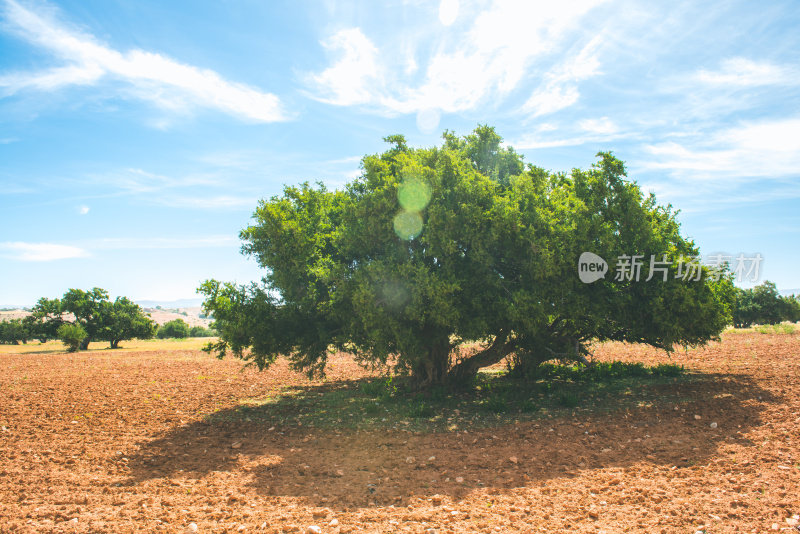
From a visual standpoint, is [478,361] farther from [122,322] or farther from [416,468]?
[122,322]

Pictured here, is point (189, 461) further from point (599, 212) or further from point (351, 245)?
point (599, 212)

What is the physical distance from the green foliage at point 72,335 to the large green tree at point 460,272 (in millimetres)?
41657

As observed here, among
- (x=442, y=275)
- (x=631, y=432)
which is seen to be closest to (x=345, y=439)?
(x=442, y=275)

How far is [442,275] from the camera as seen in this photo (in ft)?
39.2

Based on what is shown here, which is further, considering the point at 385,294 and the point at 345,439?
the point at 385,294

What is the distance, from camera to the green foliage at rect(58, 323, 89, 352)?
45000 millimetres

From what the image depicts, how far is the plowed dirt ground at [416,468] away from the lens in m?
6.26

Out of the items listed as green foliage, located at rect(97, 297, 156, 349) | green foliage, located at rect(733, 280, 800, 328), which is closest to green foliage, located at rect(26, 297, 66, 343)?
green foliage, located at rect(97, 297, 156, 349)

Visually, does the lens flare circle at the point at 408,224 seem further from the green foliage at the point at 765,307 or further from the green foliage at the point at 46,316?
the green foliage at the point at 765,307

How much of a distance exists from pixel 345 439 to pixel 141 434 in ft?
18.0

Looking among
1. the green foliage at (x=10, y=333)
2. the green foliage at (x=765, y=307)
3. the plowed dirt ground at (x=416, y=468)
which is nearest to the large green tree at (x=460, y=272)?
the plowed dirt ground at (x=416, y=468)

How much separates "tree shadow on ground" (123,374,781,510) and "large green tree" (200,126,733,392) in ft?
8.02

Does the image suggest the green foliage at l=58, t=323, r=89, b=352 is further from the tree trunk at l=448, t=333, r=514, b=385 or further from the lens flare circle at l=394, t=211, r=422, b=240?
the lens flare circle at l=394, t=211, r=422, b=240

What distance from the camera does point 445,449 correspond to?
9.62m
